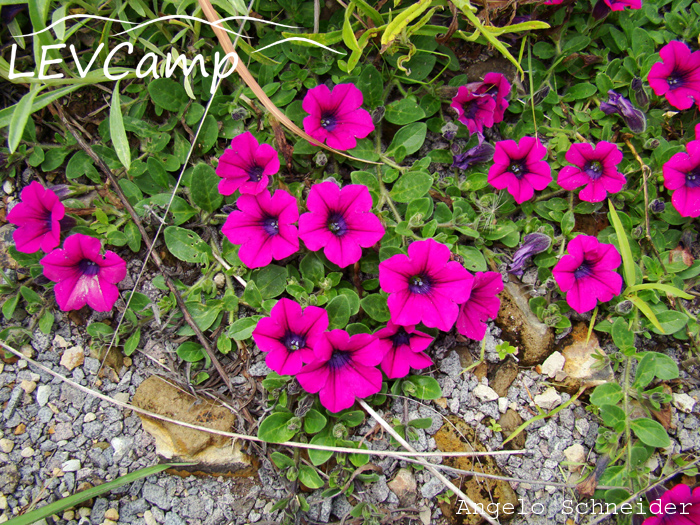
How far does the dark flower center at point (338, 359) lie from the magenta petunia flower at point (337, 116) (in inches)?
44.1

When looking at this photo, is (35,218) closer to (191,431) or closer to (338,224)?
(191,431)

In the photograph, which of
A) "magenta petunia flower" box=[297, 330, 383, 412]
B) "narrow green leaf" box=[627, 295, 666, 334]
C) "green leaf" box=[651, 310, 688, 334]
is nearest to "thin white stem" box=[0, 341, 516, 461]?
"magenta petunia flower" box=[297, 330, 383, 412]

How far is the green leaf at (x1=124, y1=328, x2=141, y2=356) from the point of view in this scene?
99.7 inches

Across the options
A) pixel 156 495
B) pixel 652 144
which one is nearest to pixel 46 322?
pixel 156 495

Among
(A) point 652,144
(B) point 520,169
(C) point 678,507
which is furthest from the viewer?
(A) point 652,144

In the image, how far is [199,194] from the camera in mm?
2643

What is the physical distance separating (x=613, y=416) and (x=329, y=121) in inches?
89.8

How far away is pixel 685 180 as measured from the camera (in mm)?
2748

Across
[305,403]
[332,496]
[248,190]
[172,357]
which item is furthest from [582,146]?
[172,357]

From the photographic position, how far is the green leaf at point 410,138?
276 cm

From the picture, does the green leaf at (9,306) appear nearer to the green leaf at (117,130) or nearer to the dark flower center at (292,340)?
the green leaf at (117,130)

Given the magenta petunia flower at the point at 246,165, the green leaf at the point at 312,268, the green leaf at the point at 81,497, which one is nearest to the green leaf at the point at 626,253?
the green leaf at the point at 312,268

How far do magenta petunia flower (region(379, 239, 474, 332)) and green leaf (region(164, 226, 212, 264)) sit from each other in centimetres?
108

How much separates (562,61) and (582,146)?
74cm
